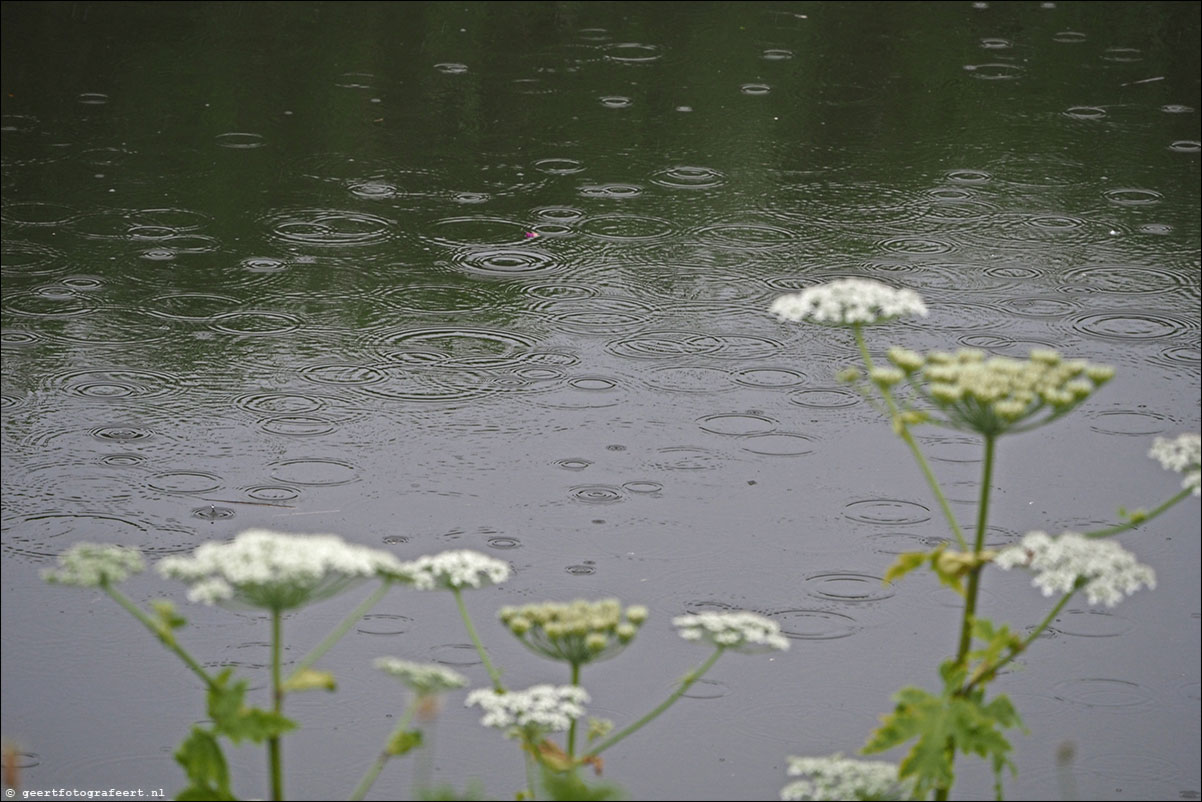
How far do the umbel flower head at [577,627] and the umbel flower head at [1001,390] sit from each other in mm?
422

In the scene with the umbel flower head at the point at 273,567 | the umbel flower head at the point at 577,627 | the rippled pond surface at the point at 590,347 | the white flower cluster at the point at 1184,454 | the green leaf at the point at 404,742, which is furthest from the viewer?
the rippled pond surface at the point at 590,347

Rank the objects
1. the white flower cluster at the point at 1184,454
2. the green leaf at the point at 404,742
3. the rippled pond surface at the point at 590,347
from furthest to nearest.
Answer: the rippled pond surface at the point at 590,347 < the white flower cluster at the point at 1184,454 < the green leaf at the point at 404,742

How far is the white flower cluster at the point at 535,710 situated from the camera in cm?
150

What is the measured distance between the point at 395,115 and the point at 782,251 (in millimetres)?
2060

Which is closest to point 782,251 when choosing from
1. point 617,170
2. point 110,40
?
point 617,170

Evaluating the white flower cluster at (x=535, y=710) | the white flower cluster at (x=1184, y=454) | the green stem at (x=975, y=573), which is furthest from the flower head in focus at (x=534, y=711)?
the white flower cluster at (x=1184, y=454)

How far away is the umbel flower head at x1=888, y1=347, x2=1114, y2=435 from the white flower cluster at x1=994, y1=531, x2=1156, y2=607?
0.44ft

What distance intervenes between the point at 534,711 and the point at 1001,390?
2.02 ft

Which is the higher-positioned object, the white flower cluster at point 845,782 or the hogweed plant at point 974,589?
the hogweed plant at point 974,589

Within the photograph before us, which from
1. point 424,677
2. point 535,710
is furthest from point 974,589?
point 424,677

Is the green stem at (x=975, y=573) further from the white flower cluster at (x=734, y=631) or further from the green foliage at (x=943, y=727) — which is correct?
the white flower cluster at (x=734, y=631)

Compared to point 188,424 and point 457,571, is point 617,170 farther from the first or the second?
point 457,571

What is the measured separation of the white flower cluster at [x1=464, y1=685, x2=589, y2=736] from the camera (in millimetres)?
1504

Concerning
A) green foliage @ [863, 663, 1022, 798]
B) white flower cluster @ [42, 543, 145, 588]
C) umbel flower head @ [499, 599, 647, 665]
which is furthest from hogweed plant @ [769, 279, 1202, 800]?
white flower cluster @ [42, 543, 145, 588]
